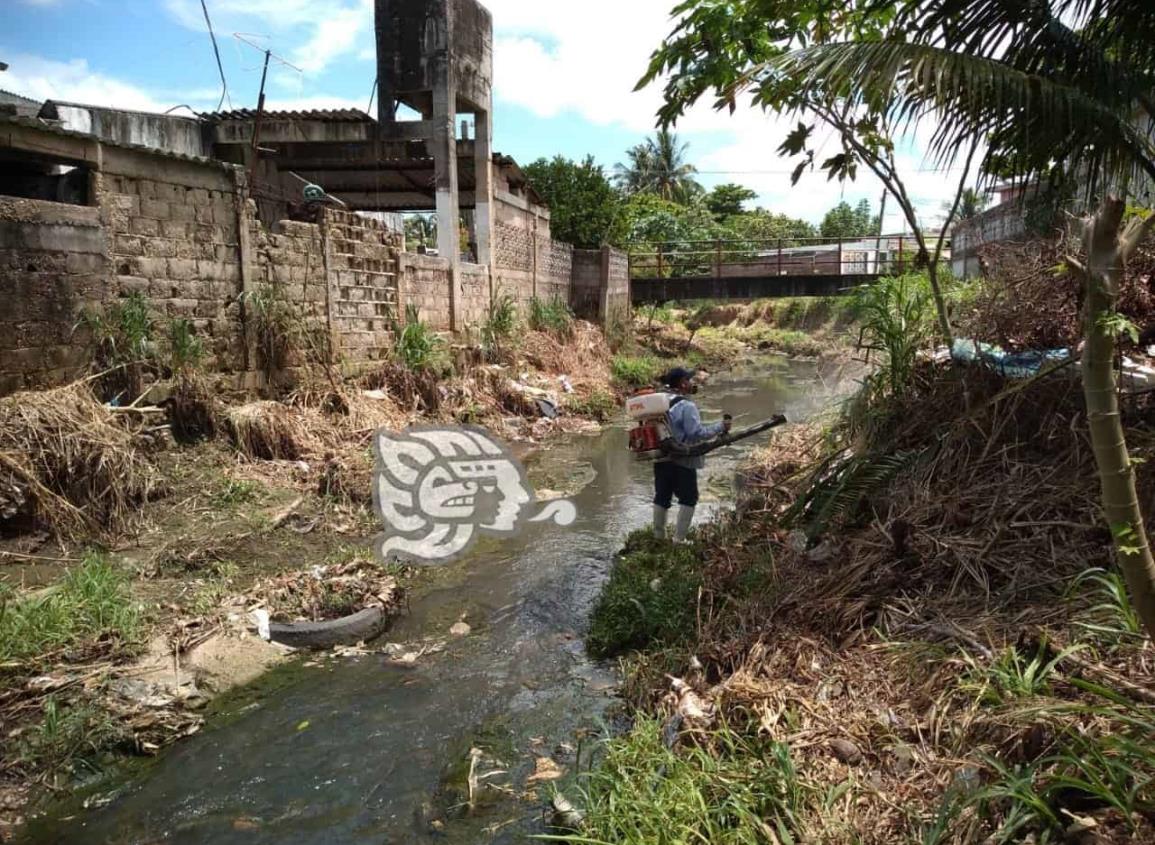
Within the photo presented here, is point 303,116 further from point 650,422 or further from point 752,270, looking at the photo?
point 752,270

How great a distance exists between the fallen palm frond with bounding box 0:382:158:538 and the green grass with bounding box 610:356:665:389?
10.9 m

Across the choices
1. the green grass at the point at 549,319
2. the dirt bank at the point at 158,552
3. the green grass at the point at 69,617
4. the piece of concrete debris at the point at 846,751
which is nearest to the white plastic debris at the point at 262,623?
the dirt bank at the point at 158,552

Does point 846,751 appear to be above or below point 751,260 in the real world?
below

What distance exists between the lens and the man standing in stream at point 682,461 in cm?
599

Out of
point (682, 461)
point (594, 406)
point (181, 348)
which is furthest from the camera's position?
point (594, 406)

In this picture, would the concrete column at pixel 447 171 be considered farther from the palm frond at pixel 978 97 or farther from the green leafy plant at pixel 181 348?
the palm frond at pixel 978 97

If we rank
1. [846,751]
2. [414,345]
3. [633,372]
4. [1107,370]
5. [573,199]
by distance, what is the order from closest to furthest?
[1107,370] → [846,751] → [414,345] → [633,372] → [573,199]

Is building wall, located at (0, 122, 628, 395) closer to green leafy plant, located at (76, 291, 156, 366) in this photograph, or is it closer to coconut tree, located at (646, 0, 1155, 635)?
green leafy plant, located at (76, 291, 156, 366)

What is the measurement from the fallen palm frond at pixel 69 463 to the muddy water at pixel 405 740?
2219mm

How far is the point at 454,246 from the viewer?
40.2 feet

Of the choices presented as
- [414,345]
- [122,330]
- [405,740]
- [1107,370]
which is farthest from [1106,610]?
[414,345]

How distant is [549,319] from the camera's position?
51.1ft

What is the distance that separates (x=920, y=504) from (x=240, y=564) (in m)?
4.63
